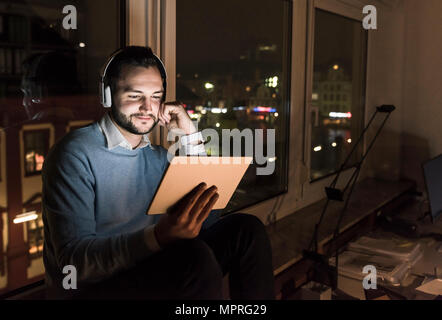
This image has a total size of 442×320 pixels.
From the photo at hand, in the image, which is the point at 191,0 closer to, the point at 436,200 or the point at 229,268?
the point at 229,268

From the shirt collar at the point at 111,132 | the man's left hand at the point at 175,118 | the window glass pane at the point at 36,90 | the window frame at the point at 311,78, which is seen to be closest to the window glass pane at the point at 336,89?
the window frame at the point at 311,78

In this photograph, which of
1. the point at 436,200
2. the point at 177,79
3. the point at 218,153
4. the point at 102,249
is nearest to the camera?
the point at 102,249

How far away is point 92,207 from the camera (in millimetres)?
984

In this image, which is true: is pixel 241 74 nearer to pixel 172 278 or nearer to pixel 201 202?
pixel 201 202

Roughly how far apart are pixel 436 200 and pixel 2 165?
2038 mm

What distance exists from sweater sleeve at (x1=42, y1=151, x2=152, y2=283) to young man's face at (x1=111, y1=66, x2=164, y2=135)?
0.61 ft

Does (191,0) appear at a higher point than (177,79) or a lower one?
higher

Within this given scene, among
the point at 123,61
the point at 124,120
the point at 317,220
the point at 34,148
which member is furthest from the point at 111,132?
the point at 317,220

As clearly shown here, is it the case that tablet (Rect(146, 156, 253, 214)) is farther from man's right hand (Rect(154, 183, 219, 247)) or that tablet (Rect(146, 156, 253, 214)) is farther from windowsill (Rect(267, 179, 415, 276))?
windowsill (Rect(267, 179, 415, 276))

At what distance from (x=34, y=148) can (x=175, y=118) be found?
49 centimetres

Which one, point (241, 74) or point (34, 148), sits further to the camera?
point (241, 74)

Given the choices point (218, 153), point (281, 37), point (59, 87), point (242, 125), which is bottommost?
point (218, 153)

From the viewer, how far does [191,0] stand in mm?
1612
